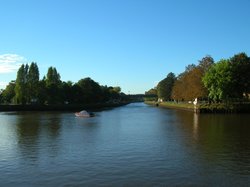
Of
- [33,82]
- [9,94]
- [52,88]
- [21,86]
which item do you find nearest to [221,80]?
[52,88]

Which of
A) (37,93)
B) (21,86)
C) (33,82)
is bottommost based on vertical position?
(37,93)

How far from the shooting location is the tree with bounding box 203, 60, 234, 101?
113688 mm

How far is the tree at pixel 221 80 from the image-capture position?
113688 millimetres

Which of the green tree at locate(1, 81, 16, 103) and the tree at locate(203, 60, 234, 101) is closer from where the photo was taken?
the tree at locate(203, 60, 234, 101)

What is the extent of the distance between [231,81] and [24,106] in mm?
81461

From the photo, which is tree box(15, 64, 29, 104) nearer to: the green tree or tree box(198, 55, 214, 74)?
the green tree

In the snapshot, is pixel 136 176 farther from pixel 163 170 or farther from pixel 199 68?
pixel 199 68

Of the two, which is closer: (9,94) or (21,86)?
(21,86)

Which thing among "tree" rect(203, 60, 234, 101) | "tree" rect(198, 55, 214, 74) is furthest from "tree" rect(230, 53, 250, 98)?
"tree" rect(198, 55, 214, 74)

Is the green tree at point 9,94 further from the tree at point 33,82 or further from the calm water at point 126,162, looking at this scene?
the calm water at point 126,162

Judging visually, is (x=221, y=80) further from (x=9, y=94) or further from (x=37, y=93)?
(x=9, y=94)

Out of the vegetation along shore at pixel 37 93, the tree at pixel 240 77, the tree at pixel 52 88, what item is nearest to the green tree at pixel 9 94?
the vegetation along shore at pixel 37 93

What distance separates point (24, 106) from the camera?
158125 mm

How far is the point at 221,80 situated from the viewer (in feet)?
372
